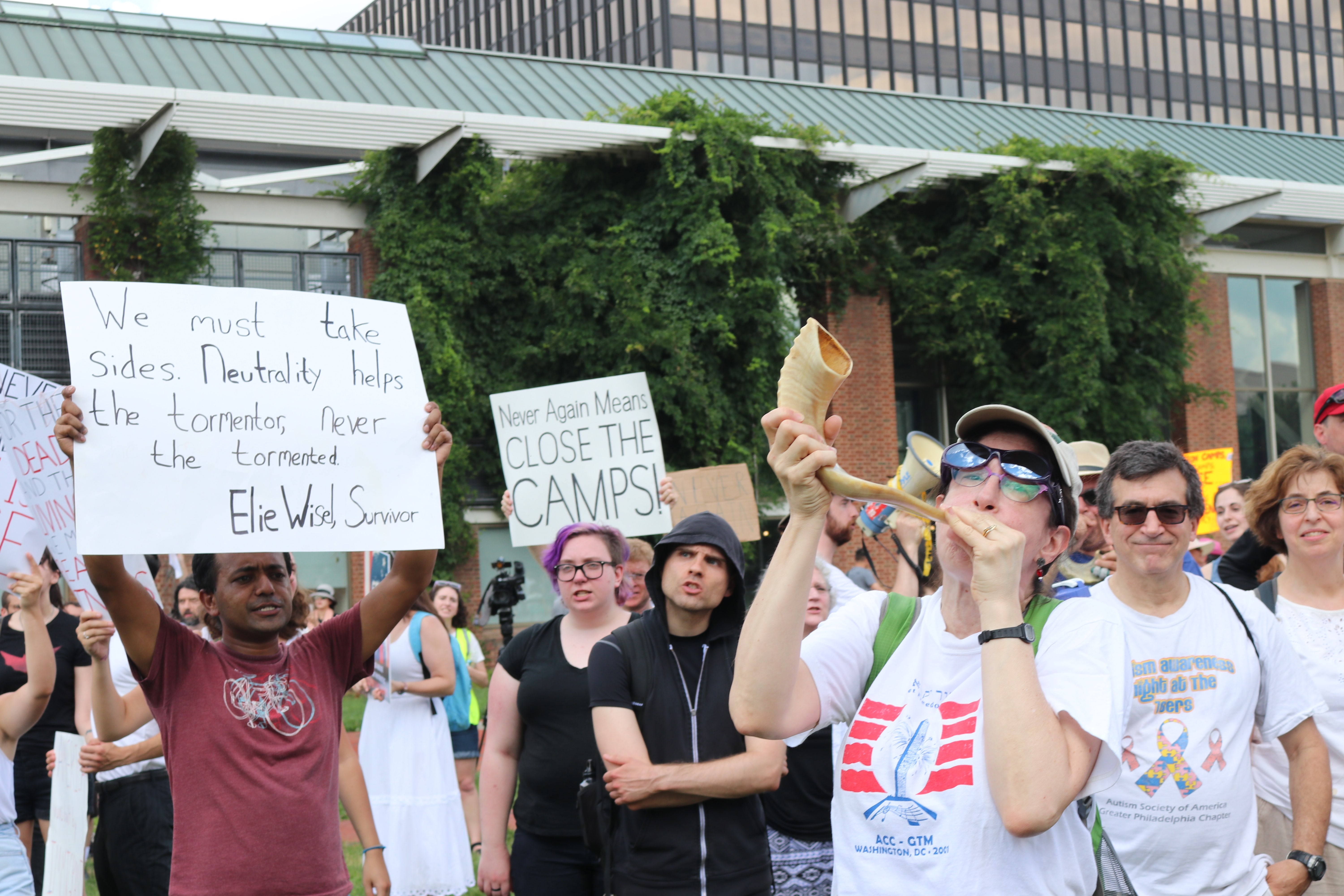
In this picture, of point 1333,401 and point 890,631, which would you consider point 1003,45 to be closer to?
point 1333,401

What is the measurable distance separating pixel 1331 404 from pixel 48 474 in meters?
4.34

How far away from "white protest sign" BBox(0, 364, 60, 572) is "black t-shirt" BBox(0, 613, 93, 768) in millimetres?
1659

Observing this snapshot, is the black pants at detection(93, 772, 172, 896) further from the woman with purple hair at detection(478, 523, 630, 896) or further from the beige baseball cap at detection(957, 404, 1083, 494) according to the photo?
the beige baseball cap at detection(957, 404, 1083, 494)

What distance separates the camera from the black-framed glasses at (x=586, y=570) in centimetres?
451

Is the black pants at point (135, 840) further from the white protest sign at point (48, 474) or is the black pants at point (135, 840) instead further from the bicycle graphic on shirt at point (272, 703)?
the bicycle graphic on shirt at point (272, 703)

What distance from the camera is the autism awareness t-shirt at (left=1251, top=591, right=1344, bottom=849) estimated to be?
3697mm

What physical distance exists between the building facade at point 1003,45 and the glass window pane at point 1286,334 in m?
17.5

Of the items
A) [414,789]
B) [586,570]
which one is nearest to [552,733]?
[586,570]

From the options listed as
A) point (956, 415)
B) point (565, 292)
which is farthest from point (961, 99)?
point (565, 292)

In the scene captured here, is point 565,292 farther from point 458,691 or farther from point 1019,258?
point 458,691

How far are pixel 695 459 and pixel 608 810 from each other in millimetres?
16768

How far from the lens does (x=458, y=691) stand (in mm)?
8711

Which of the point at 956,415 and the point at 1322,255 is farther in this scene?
the point at 1322,255

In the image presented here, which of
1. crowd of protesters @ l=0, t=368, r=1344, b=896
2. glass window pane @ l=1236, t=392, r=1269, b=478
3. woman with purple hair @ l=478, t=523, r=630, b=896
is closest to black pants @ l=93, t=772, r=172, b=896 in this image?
crowd of protesters @ l=0, t=368, r=1344, b=896
